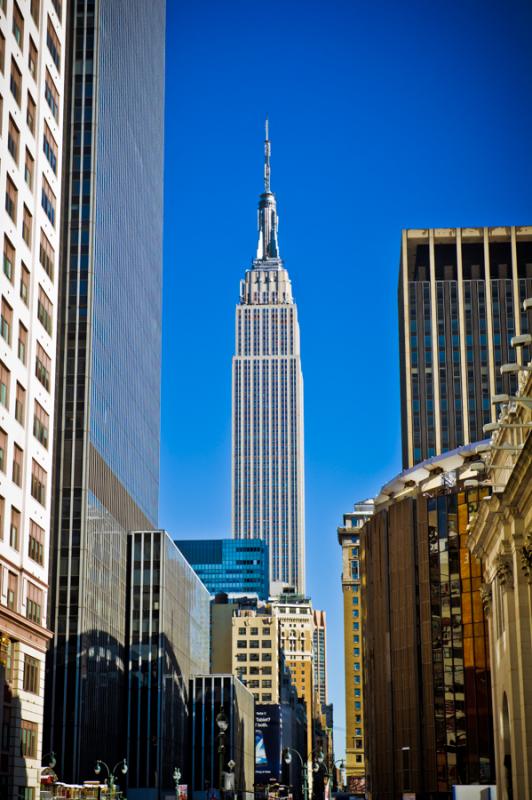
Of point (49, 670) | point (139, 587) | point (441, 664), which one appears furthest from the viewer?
point (139, 587)

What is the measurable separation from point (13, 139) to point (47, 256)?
9.44m

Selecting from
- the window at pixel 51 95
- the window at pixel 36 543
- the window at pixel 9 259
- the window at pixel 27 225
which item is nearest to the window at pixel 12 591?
the window at pixel 36 543

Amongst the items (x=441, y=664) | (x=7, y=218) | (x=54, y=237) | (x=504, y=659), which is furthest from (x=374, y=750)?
(x=7, y=218)

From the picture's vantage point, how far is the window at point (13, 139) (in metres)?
71.9

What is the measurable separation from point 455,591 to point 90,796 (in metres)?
40.2

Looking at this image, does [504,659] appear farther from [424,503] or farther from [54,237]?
[424,503]

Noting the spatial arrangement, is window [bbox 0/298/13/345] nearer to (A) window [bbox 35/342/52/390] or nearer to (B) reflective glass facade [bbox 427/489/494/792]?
(A) window [bbox 35/342/52/390]

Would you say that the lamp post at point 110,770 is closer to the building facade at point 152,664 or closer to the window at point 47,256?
the building facade at point 152,664

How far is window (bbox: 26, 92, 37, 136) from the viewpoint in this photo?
7588cm

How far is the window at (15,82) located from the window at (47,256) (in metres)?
8.78

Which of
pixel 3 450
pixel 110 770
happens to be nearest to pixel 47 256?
pixel 3 450

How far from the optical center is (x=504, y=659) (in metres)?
74.6

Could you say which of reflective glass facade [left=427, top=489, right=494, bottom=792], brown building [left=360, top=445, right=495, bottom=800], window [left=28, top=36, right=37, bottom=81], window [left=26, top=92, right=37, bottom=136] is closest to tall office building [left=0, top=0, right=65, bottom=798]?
window [left=26, top=92, right=37, bottom=136]

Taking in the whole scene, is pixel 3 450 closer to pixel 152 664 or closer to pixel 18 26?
pixel 18 26
